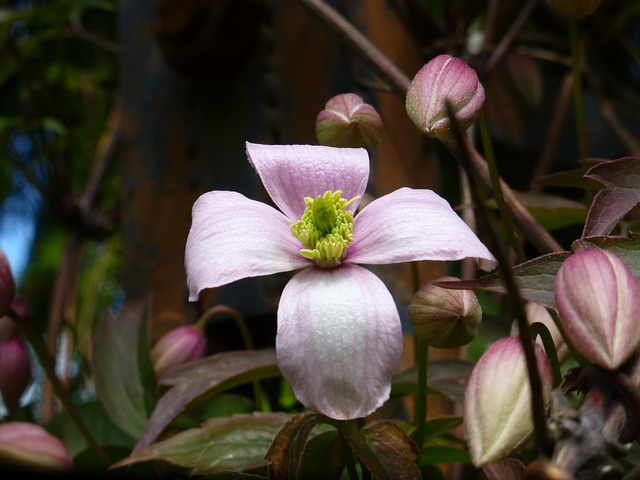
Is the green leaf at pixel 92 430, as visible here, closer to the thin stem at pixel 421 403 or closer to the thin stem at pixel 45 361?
the thin stem at pixel 45 361

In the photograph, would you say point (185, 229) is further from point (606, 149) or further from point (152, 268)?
point (606, 149)

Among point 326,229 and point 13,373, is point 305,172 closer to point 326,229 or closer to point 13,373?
point 326,229

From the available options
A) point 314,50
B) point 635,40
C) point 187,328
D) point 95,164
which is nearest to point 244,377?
point 187,328

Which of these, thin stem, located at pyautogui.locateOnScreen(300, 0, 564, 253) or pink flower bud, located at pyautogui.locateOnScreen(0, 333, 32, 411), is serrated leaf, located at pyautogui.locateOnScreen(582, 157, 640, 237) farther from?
pink flower bud, located at pyautogui.locateOnScreen(0, 333, 32, 411)

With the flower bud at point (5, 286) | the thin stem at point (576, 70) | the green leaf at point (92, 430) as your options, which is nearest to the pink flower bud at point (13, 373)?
the green leaf at point (92, 430)

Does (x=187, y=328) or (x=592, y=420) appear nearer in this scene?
(x=592, y=420)

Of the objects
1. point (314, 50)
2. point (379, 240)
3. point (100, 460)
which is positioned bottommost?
point (100, 460)

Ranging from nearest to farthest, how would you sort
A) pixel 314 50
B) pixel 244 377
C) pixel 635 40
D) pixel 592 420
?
1. pixel 592 420
2. pixel 244 377
3. pixel 314 50
4. pixel 635 40
